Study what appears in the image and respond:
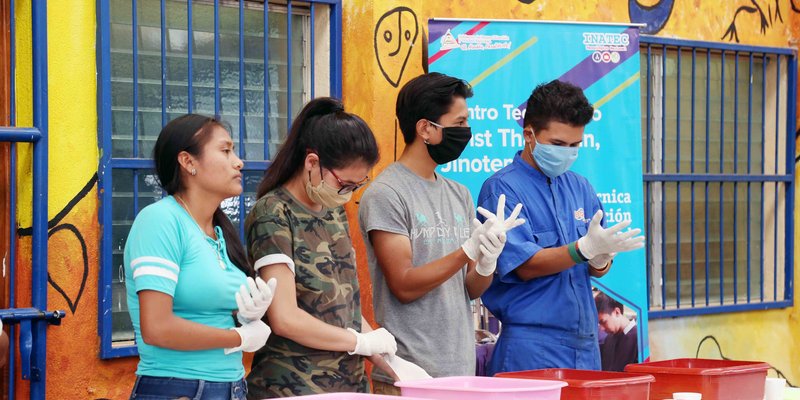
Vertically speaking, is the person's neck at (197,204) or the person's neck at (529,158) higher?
the person's neck at (529,158)

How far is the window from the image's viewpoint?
562 cm

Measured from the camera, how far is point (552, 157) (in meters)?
3.43

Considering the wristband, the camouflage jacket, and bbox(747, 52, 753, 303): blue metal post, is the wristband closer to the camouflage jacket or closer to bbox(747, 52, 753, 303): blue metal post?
the camouflage jacket

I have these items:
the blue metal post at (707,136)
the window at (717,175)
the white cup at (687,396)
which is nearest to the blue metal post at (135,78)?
the white cup at (687,396)

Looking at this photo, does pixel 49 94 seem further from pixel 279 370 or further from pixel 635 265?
pixel 635 265

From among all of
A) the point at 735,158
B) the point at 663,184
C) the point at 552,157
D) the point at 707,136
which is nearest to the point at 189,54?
the point at 552,157

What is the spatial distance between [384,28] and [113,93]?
119cm

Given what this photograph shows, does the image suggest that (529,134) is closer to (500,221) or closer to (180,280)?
(500,221)

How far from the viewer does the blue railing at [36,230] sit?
365 cm

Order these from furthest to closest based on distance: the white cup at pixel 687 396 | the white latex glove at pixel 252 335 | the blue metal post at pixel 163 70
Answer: the blue metal post at pixel 163 70 < the white cup at pixel 687 396 < the white latex glove at pixel 252 335

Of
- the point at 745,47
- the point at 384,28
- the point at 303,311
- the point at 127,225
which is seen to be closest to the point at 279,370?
the point at 303,311

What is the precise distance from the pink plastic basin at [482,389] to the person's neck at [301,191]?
527mm

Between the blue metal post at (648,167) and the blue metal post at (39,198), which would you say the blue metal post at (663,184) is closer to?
the blue metal post at (648,167)

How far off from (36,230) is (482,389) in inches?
74.7
